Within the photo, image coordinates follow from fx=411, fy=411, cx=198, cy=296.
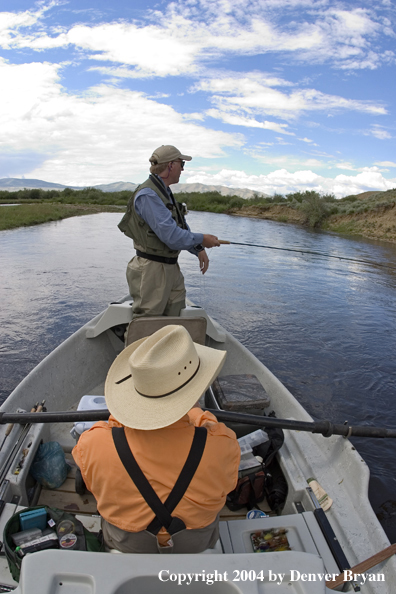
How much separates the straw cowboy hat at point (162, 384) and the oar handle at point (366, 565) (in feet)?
3.69

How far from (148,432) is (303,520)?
1309 millimetres

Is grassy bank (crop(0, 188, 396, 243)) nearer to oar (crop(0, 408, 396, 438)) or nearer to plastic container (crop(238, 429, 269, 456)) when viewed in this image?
oar (crop(0, 408, 396, 438))

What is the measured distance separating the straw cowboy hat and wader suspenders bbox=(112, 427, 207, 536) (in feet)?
0.36

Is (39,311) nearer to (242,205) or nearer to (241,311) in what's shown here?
(241,311)

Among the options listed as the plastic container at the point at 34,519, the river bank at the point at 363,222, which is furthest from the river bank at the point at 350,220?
the plastic container at the point at 34,519

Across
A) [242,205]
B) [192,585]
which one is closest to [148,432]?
[192,585]

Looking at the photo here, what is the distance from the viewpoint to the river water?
20.5 feet

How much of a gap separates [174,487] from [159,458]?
5.4 inches

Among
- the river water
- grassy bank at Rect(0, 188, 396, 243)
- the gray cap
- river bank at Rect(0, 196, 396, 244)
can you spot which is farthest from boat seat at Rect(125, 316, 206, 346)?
grassy bank at Rect(0, 188, 396, 243)

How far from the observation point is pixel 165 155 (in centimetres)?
364

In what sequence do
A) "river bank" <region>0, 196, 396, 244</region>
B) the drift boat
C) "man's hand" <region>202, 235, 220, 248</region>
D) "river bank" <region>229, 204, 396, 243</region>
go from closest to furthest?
the drift boat
"man's hand" <region>202, 235, 220, 248</region>
"river bank" <region>0, 196, 396, 244</region>
"river bank" <region>229, 204, 396, 243</region>

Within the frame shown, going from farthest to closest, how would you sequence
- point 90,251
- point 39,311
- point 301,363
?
1. point 90,251
2. point 39,311
3. point 301,363

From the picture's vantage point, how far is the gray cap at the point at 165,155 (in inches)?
143

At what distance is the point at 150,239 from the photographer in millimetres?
3730
